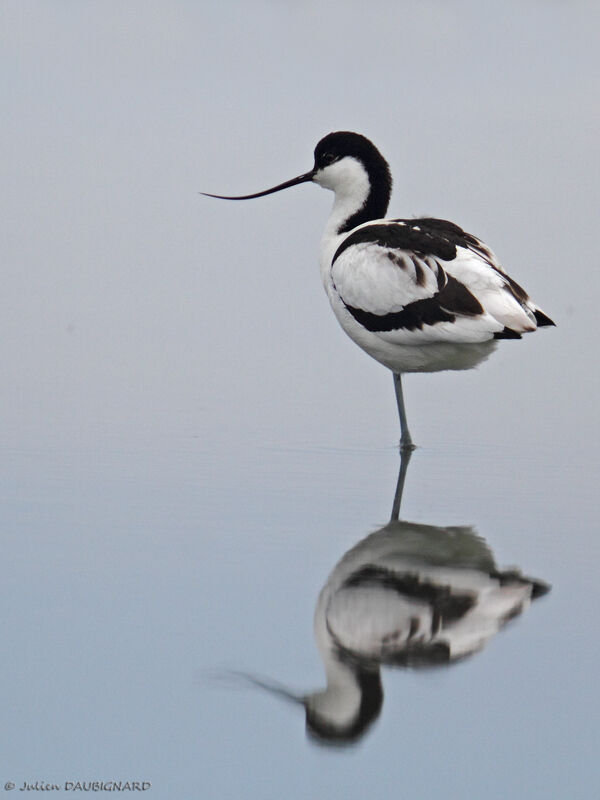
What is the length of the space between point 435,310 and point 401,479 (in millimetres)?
1041

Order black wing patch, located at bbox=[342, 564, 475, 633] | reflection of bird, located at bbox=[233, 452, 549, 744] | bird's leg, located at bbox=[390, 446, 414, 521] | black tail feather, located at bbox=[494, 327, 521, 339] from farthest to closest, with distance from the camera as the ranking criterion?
1. black tail feather, located at bbox=[494, 327, 521, 339]
2. bird's leg, located at bbox=[390, 446, 414, 521]
3. black wing patch, located at bbox=[342, 564, 475, 633]
4. reflection of bird, located at bbox=[233, 452, 549, 744]

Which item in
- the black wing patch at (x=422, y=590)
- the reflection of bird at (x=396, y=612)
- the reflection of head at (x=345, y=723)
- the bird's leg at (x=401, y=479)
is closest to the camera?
the reflection of head at (x=345, y=723)

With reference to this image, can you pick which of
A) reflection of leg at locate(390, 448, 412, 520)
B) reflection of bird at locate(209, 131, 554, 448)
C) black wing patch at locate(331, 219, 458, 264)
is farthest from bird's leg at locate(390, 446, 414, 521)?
black wing patch at locate(331, 219, 458, 264)

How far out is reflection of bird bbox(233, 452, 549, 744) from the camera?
4.05 m

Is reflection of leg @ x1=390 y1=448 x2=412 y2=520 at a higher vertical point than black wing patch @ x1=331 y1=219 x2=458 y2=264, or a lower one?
lower

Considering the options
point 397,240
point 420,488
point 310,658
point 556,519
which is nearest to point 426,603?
point 310,658

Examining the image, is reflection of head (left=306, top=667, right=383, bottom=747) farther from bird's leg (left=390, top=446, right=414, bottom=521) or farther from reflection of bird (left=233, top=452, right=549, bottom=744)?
bird's leg (left=390, top=446, right=414, bottom=521)

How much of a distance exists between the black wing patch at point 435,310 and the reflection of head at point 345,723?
389cm

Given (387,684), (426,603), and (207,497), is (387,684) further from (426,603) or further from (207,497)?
(207,497)

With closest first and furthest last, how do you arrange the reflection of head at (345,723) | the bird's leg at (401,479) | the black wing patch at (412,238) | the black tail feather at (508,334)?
the reflection of head at (345,723) < the bird's leg at (401,479) < the black tail feather at (508,334) < the black wing patch at (412,238)

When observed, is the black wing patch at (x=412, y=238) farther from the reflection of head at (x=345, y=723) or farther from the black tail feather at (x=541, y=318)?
the reflection of head at (x=345, y=723)

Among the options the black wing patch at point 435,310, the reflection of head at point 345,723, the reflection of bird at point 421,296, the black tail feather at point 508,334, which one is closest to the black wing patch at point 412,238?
the reflection of bird at point 421,296

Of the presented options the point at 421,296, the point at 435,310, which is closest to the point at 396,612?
the point at 435,310

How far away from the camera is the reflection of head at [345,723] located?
155 inches
